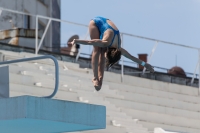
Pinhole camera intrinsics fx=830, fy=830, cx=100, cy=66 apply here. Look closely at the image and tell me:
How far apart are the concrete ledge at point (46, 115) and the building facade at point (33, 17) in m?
15.8

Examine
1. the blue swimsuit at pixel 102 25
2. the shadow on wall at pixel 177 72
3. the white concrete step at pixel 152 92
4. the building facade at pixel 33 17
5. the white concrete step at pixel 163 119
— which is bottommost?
the white concrete step at pixel 163 119

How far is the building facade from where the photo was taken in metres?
29.3

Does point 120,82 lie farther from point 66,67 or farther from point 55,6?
point 55,6

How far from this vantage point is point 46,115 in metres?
11.3

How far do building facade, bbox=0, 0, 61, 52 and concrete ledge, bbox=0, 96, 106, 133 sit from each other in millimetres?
15759

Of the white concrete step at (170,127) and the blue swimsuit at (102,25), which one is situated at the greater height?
the blue swimsuit at (102,25)

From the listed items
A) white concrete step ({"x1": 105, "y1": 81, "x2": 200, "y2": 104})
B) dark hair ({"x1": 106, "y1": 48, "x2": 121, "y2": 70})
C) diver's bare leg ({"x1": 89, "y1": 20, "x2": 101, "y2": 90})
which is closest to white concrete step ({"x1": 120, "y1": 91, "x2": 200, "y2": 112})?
white concrete step ({"x1": 105, "y1": 81, "x2": 200, "y2": 104})

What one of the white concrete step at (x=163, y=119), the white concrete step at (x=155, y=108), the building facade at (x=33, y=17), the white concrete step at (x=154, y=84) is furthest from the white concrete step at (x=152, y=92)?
the building facade at (x=33, y=17)

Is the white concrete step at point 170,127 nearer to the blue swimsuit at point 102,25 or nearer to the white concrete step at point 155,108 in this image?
the white concrete step at point 155,108

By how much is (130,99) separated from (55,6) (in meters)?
14.7

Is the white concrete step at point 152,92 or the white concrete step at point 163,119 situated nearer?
the white concrete step at point 163,119

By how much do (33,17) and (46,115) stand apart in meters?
21.3

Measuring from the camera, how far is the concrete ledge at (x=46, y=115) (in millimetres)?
11078

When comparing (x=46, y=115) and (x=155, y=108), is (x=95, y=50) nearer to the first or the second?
(x=46, y=115)
